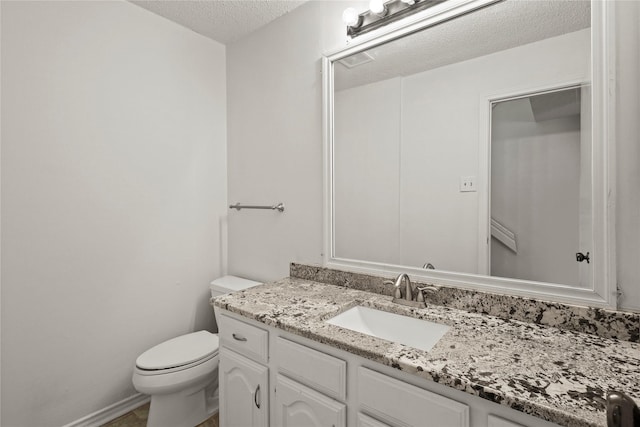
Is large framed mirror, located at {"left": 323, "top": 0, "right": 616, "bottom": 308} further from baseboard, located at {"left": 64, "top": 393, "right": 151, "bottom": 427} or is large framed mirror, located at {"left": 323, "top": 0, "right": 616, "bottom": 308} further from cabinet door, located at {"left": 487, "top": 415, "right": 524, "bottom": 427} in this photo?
baseboard, located at {"left": 64, "top": 393, "right": 151, "bottom": 427}

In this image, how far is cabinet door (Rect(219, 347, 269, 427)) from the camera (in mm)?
1206

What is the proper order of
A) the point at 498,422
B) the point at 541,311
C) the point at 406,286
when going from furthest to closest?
the point at 406,286 < the point at 541,311 < the point at 498,422

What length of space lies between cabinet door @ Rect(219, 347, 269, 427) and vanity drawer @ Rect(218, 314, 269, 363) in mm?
33

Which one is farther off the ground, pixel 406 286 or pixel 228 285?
pixel 406 286

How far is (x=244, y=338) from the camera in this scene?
1.27 metres

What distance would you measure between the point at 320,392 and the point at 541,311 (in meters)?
0.79

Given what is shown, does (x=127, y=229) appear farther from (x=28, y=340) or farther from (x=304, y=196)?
(x=304, y=196)

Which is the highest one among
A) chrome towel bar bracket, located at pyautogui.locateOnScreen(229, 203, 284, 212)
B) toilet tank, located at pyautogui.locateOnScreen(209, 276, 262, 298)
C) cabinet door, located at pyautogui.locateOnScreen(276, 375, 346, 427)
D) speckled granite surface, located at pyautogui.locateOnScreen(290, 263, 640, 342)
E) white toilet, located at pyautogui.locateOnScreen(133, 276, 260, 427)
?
chrome towel bar bracket, located at pyautogui.locateOnScreen(229, 203, 284, 212)

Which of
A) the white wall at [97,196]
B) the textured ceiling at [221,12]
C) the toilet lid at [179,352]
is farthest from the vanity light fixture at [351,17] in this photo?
the toilet lid at [179,352]

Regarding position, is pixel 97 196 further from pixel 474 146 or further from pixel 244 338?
pixel 474 146

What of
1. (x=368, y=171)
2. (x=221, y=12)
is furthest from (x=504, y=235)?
(x=221, y=12)

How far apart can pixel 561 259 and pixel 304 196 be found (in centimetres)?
118

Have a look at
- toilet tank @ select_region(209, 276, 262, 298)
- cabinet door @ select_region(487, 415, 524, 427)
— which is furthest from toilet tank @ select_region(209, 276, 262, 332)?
cabinet door @ select_region(487, 415, 524, 427)

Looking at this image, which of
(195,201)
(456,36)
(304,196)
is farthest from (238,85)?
(456,36)
